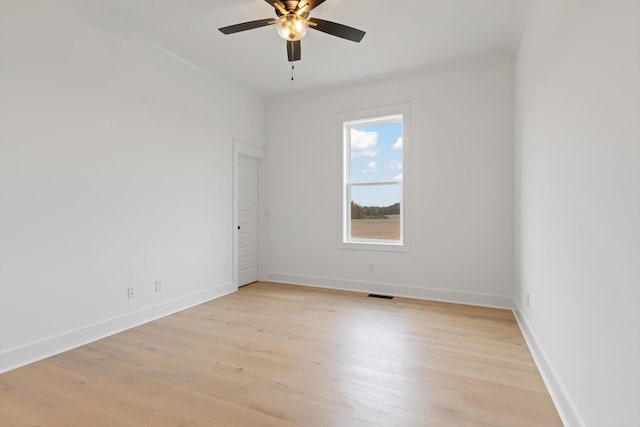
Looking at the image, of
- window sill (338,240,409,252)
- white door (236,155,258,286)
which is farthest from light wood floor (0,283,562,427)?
white door (236,155,258,286)

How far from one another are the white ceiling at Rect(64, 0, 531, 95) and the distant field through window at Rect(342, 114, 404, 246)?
710 millimetres

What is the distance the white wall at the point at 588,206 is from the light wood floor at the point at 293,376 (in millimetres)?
380

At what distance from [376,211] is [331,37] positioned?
7.31ft

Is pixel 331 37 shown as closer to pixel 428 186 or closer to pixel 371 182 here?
pixel 371 182

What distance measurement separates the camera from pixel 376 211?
4.43m

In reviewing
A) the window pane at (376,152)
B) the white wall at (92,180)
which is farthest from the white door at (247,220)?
the window pane at (376,152)

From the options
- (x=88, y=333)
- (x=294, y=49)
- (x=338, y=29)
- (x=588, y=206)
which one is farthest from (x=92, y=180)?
(x=588, y=206)

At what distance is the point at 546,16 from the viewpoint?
7.00 ft

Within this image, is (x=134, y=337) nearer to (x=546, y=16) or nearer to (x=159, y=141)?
(x=159, y=141)

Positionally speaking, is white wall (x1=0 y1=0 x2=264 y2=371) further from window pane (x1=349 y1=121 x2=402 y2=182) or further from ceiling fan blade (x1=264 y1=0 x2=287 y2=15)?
window pane (x1=349 y1=121 x2=402 y2=182)

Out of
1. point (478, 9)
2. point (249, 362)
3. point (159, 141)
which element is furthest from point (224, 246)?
point (478, 9)

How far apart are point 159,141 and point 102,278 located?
147cm

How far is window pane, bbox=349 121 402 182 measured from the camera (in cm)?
428

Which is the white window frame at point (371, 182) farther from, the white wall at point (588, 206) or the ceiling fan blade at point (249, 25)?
the ceiling fan blade at point (249, 25)
